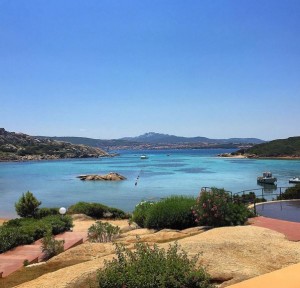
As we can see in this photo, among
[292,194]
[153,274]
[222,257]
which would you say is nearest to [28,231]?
[222,257]

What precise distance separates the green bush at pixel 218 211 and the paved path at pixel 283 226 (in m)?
0.84

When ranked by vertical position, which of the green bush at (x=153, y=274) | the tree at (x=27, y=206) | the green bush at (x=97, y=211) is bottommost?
the green bush at (x=97, y=211)

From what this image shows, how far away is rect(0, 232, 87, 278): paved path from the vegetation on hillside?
148 m

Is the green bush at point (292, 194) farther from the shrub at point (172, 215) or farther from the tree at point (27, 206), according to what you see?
the tree at point (27, 206)

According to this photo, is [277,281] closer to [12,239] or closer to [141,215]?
[12,239]

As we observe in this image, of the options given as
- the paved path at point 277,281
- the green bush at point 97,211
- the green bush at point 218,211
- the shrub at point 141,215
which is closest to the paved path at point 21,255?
the shrub at point 141,215

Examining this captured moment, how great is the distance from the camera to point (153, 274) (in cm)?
704

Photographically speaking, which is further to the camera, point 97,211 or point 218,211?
point 97,211

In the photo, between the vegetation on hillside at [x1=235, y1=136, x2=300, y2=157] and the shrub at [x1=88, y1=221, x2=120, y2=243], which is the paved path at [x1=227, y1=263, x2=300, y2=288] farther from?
the vegetation on hillside at [x1=235, y1=136, x2=300, y2=157]

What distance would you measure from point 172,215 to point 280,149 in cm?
15548

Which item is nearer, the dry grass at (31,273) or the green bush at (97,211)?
the dry grass at (31,273)

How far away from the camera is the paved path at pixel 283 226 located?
Answer: 43.8 ft

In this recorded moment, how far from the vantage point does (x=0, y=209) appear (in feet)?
141

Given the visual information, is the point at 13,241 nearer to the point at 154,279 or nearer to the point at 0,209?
the point at 154,279
